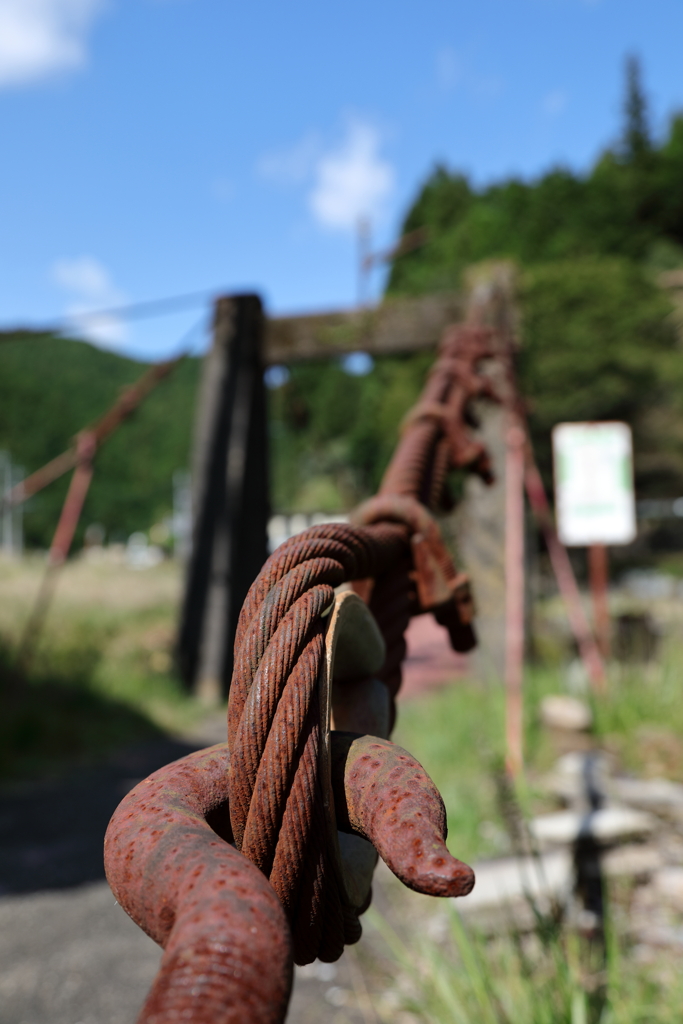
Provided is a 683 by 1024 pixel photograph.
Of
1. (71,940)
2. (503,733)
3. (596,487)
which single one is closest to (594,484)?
(596,487)

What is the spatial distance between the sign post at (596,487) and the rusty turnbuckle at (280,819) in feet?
18.5

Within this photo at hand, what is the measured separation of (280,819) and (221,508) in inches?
235

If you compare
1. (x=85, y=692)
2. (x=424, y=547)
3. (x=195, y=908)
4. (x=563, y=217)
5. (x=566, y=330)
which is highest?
(x=563, y=217)

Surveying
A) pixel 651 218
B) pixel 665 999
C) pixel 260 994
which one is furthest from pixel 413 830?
pixel 651 218

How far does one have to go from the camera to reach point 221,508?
20.8 feet

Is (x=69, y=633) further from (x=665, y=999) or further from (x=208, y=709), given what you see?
(x=665, y=999)

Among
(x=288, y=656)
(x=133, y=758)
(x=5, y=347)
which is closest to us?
(x=288, y=656)

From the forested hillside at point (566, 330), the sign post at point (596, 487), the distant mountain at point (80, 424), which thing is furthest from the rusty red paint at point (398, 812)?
the distant mountain at point (80, 424)

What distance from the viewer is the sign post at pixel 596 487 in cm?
607

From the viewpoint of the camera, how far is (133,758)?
203 inches

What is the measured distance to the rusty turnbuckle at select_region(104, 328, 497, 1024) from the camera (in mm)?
326

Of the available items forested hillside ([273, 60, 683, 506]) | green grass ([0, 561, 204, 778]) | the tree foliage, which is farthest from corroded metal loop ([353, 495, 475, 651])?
the tree foliage

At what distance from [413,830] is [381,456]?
75.3 feet

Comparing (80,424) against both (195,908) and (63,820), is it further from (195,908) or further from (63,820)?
(195,908)
